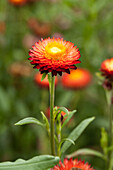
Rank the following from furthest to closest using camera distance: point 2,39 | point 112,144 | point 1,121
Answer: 1. point 2,39
2. point 1,121
3. point 112,144

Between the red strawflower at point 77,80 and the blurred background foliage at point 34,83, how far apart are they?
0.31 ft

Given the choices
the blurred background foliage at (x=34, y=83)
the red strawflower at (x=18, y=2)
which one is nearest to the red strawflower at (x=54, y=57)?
the blurred background foliage at (x=34, y=83)

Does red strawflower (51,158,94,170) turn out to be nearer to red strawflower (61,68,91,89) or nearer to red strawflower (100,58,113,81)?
red strawflower (100,58,113,81)

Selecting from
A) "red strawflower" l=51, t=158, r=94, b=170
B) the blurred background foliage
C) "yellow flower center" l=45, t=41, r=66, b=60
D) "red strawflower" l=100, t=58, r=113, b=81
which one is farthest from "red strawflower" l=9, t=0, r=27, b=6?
"red strawflower" l=51, t=158, r=94, b=170

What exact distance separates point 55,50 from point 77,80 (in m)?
1.24

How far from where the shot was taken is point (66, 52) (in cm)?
101

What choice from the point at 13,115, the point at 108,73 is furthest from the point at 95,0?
the point at 108,73

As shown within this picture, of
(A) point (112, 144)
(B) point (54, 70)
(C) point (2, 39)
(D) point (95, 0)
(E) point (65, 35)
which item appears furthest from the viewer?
(E) point (65, 35)

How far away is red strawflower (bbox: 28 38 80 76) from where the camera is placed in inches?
36.9

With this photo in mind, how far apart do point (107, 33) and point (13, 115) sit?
1112 mm

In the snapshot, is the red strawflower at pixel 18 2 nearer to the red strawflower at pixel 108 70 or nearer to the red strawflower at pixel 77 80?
the red strawflower at pixel 77 80

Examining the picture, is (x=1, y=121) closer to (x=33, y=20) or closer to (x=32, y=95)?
(x=32, y=95)

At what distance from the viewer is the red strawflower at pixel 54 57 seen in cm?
94

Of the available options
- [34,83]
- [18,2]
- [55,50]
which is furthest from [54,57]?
[18,2]
